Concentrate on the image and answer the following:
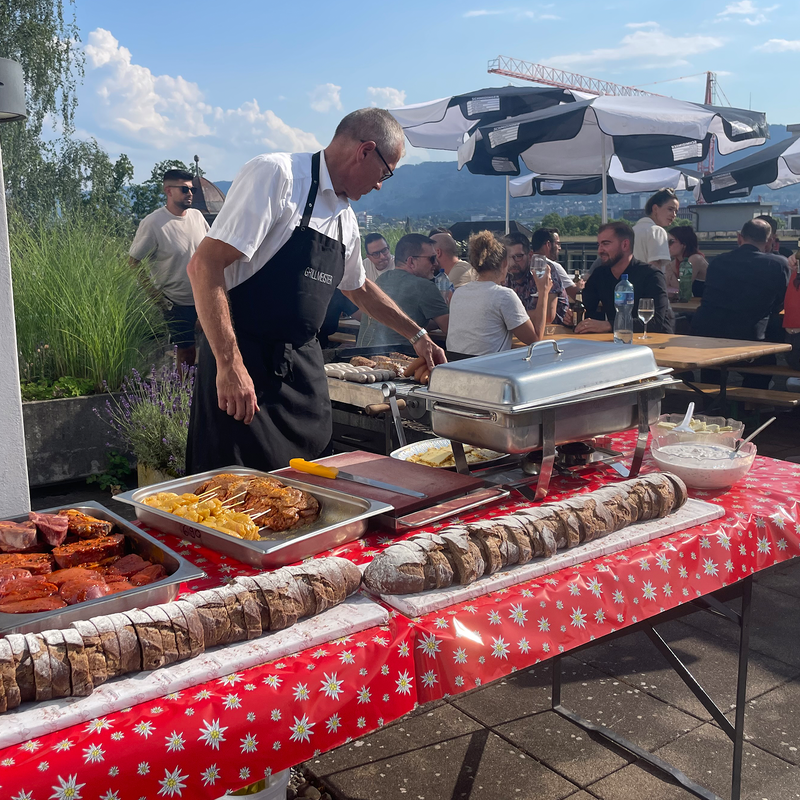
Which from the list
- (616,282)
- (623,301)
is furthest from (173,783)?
(616,282)

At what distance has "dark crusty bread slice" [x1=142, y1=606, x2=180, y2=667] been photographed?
105cm

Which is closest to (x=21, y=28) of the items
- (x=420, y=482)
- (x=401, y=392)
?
(x=401, y=392)

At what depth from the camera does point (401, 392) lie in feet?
11.1

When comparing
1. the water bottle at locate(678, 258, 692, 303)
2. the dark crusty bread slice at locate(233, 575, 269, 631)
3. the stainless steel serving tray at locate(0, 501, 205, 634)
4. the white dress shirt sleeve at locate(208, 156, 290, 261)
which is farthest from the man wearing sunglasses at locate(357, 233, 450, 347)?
the dark crusty bread slice at locate(233, 575, 269, 631)

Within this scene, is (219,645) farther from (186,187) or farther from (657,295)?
(186,187)

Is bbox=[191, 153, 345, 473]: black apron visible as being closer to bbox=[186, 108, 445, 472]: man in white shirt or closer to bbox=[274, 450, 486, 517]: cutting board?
bbox=[186, 108, 445, 472]: man in white shirt

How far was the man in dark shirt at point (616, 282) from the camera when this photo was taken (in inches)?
234

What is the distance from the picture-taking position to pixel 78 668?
0.98 metres

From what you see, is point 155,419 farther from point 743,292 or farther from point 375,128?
point 743,292

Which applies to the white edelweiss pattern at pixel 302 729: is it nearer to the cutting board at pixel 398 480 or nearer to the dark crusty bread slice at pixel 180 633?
the dark crusty bread slice at pixel 180 633

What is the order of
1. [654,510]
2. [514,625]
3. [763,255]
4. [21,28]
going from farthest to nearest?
[21,28] < [763,255] < [654,510] < [514,625]

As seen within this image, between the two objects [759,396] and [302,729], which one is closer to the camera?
[302,729]

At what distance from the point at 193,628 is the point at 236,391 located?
118 cm

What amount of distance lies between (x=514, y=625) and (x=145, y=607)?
0.61 meters
